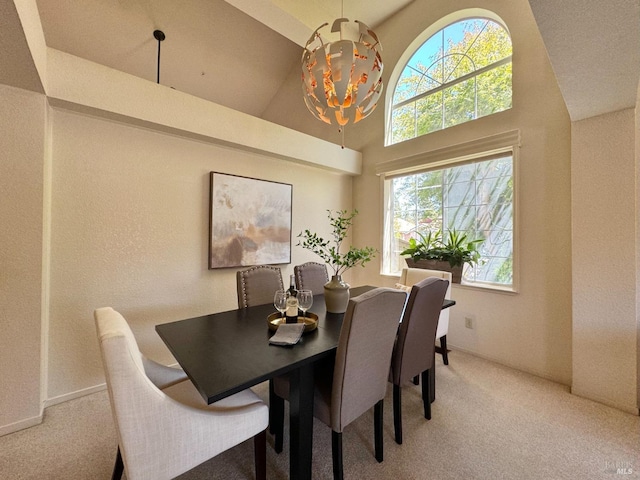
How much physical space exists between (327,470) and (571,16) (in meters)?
2.60

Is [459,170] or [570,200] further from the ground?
[459,170]

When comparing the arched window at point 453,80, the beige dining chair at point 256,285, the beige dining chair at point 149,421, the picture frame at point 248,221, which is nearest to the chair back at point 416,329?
the beige dining chair at point 149,421

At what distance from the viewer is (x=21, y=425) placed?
6.06 feet

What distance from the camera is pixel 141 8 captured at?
326cm

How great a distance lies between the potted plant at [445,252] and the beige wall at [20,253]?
353 cm

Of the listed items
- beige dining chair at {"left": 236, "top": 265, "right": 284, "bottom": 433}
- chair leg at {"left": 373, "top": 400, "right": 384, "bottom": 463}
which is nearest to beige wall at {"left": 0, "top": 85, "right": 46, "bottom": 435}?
beige dining chair at {"left": 236, "top": 265, "right": 284, "bottom": 433}

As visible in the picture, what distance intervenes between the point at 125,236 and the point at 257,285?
130 centimetres

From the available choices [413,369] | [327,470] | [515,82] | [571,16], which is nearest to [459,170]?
[515,82]

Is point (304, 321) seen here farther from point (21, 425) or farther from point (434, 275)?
point (21, 425)

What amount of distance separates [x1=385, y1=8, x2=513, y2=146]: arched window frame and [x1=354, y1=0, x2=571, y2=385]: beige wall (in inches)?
3.5

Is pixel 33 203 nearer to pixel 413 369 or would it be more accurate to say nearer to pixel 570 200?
pixel 413 369

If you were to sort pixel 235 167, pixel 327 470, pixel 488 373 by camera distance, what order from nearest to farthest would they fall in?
pixel 327 470 → pixel 488 373 → pixel 235 167

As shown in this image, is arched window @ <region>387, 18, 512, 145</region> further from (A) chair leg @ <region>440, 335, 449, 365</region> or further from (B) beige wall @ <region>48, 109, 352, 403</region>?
(A) chair leg @ <region>440, 335, 449, 365</region>

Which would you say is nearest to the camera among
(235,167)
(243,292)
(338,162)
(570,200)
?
(243,292)
